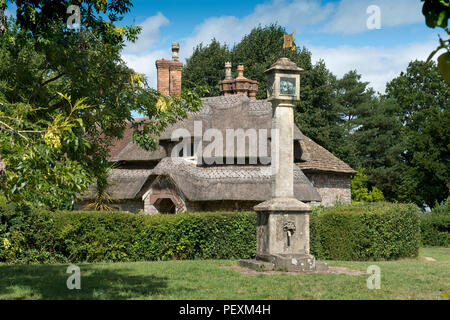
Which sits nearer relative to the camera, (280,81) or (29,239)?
(280,81)

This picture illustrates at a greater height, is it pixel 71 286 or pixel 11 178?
pixel 11 178

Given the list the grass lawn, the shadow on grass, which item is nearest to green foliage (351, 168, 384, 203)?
Result: the grass lawn

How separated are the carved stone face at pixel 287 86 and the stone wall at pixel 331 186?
46.1 ft

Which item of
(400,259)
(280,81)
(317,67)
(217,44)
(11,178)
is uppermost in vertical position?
(217,44)

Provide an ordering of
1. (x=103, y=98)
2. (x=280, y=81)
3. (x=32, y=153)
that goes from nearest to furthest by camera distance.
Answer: (x=32, y=153), (x=103, y=98), (x=280, y=81)

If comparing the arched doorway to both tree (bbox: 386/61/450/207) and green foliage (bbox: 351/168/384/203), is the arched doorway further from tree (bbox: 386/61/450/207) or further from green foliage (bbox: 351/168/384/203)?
tree (bbox: 386/61/450/207)

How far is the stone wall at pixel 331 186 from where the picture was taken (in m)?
26.4

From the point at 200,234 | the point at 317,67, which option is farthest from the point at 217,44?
the point at 200,234

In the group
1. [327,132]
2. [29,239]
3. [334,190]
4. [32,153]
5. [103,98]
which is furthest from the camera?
[327,132]

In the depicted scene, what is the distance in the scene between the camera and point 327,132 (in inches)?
1357

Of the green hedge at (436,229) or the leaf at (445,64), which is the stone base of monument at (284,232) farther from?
the green hedge at (436,229)

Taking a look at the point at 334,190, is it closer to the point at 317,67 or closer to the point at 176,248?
the point at 317,67

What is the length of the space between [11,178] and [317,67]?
31.2 metres

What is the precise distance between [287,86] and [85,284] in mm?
6357
